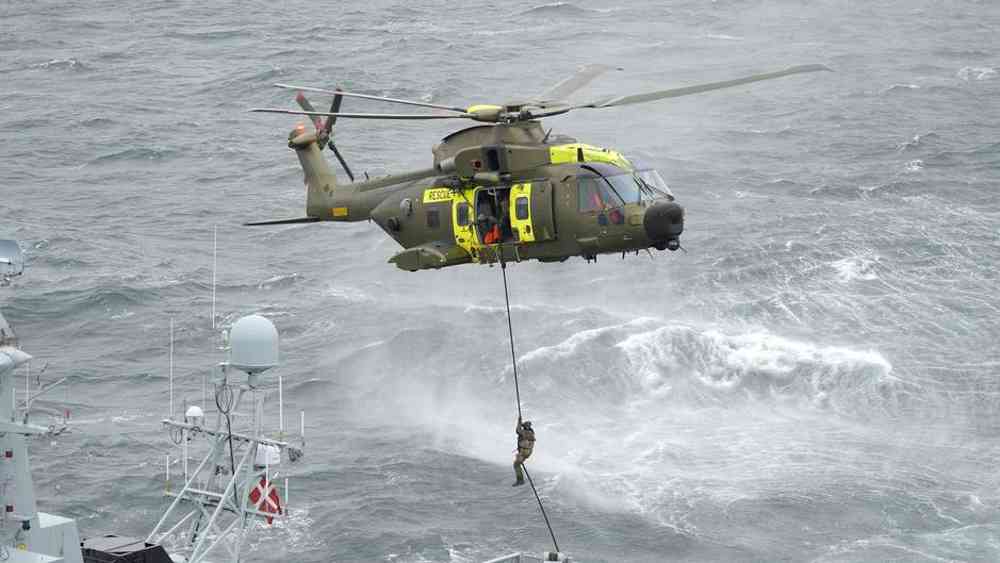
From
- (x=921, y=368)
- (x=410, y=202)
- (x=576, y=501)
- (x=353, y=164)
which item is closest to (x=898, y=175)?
(x=921, y=368)

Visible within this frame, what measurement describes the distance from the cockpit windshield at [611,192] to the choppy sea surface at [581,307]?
18.2 meters

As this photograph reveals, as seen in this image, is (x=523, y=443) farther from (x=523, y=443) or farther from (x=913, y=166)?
(x=913, y=166)

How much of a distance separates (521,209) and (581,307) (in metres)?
34.3

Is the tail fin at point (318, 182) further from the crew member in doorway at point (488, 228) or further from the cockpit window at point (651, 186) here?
the cockpit window at point (651, 186)

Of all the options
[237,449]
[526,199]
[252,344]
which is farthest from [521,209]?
[237,449]

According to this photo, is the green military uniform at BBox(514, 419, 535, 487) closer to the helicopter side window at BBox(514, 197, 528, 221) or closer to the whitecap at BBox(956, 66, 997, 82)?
the helicopter side window at BBox(514, 197, 528, 221)

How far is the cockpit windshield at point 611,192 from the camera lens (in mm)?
31875

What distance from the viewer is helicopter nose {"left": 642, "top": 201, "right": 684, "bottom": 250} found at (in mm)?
30969

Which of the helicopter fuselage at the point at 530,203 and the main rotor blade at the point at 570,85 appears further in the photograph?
the main rotor blade at the point at 570,85

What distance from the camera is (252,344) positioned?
28.1m

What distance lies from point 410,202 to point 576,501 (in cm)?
2024

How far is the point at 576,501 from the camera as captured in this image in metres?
51.6

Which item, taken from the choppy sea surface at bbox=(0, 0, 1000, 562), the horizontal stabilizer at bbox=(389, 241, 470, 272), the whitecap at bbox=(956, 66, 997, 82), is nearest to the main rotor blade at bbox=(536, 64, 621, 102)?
the horizontal stabilizer at bbox=(389, 241, 470, 272)

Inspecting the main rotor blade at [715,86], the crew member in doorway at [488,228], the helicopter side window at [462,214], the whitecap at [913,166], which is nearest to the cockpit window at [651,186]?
the main rotor blade at [715,86]
